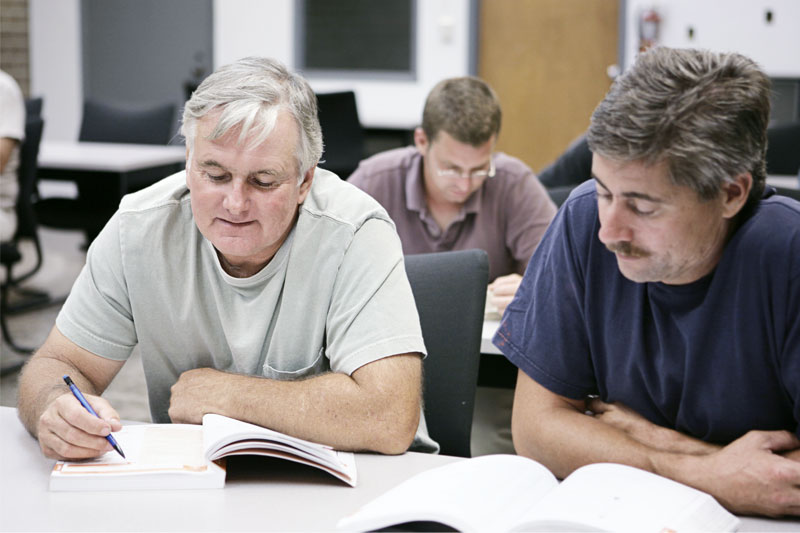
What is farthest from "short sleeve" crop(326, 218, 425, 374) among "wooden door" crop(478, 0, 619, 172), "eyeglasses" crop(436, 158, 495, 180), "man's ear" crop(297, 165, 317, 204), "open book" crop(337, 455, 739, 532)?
"wooden door" crop(478, 0, 619, 172)

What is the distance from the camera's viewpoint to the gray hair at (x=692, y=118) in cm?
119

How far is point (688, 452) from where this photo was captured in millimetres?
1328

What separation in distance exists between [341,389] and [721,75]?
0.72 m

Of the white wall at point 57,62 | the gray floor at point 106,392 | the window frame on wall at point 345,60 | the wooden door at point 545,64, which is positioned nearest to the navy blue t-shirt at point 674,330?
the gray floor at point 106,392

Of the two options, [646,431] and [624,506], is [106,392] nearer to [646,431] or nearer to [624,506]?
[646,431]

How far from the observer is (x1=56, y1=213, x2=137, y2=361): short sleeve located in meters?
1.58

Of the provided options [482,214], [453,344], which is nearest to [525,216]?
[482,214]

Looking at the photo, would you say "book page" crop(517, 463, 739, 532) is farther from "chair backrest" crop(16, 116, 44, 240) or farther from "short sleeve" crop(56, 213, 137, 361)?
"chair backrest" crop(16, 116, 44, 240)

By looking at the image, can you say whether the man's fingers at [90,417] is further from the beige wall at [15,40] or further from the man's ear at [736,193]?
the beige wall at [15,40]

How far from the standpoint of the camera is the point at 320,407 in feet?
4.61

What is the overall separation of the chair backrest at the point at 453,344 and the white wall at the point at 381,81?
5.37 metres

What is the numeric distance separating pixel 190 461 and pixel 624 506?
0.59 metres

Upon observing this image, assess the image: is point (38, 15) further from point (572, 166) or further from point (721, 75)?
point (721, 75)

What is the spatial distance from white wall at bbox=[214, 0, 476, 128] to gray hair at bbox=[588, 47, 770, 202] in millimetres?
5844
